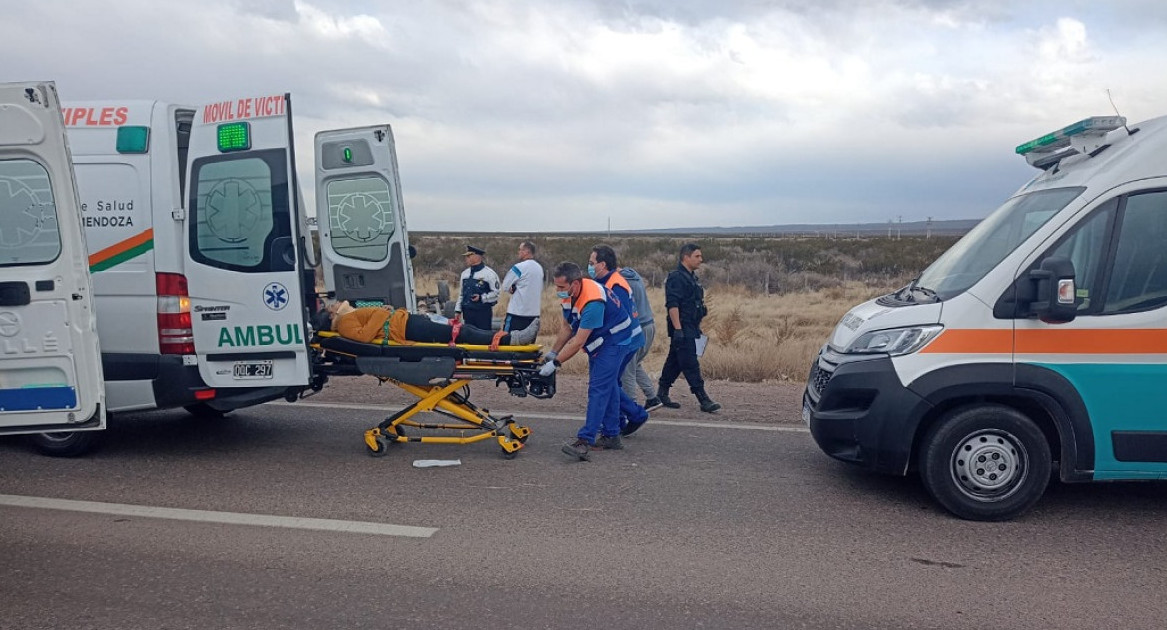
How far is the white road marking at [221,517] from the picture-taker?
5508mm

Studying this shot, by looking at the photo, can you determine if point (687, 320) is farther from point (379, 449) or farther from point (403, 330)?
point (379, 449)

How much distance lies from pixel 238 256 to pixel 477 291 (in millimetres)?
4103

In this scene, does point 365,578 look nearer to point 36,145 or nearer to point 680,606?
point 680,606

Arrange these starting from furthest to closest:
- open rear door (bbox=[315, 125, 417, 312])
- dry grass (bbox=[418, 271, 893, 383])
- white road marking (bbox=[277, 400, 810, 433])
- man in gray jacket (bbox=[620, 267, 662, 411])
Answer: dry grass (bbox=[418, 271, 893, 383]) < open rear door (bbox=[315, 125, 417, 312]) < man in gray jacket (bbox=[620, 267, 662, 411]) < white road marking (bbox=[277, 400, 810, 433])

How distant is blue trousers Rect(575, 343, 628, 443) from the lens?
7.23 meters

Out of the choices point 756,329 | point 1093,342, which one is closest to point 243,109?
point 1093,342

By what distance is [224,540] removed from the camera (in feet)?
17.6

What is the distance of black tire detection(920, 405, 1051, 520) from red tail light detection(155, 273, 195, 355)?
5.26 metres

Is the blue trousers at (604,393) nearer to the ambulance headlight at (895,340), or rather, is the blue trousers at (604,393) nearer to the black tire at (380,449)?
the black tire at (380,449)

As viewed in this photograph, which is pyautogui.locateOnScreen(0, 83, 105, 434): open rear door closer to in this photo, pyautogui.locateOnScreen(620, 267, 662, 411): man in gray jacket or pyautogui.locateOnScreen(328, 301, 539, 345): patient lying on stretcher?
pyautogui.locateOnScreen(328, 301, 539, 345): patient lying on stretcher

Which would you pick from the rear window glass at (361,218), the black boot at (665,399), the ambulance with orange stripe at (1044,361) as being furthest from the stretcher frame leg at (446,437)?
the rear window glass at (361,218)

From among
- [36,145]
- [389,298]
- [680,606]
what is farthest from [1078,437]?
[389,298]

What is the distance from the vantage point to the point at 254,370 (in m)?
7.12

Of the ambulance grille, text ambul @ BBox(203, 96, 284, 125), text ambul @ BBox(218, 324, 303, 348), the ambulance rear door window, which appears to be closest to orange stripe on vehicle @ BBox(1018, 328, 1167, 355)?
the ambulance grille
